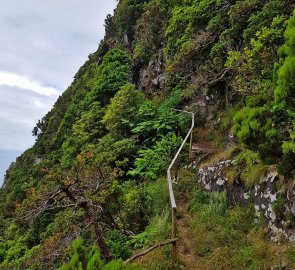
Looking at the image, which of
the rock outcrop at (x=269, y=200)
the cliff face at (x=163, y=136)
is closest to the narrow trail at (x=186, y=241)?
the cliff face at (x=163, y=136)

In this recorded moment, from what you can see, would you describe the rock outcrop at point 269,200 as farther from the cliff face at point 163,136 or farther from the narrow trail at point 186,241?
the narrow trail at point 186,241

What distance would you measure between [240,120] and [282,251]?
92.7 inches

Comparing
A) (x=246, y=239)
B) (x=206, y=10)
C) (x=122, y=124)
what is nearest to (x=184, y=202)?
(x=246, y=239)

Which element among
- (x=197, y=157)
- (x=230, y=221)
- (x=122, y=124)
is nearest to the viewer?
(x=230, y=221)

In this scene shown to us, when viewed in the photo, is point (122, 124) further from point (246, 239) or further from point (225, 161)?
point (246, 239)

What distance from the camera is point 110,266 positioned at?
12.3 ft

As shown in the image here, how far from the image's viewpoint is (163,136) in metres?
14.5

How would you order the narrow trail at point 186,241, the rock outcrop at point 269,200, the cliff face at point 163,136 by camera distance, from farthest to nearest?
the narrow trail at point 186,241 → the rock outcrop at point 269,200 → the cliff face at point 163,136

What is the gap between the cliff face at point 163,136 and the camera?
20.0 feet

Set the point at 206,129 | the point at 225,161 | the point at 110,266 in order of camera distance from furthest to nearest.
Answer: the point at 206,129 → the point at 225,161 → the point at 110,266

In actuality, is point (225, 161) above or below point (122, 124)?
below

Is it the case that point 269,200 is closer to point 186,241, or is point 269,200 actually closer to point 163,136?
point 186,241

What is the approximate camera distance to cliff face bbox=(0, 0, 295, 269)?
6.11m

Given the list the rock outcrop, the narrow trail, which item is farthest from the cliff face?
Answer: the narrow trail
